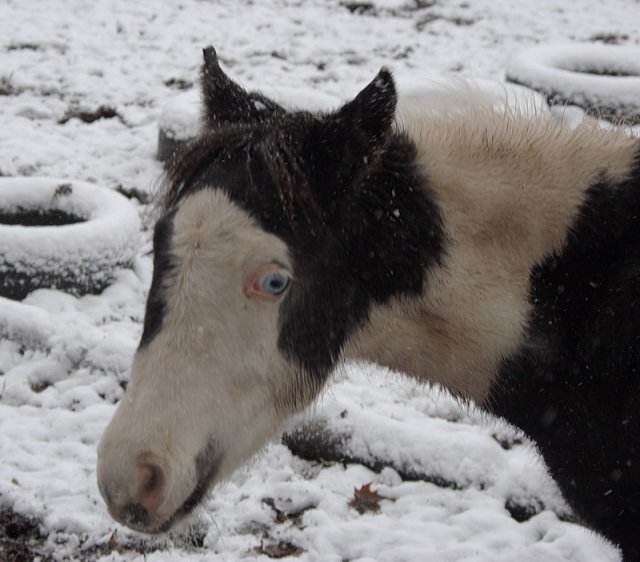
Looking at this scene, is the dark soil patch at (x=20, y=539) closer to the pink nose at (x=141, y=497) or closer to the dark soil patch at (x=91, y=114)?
the pink nose at (x=141, y=497)

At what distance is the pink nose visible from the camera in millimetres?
2117

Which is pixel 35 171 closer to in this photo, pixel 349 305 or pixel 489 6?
pixel 349 305

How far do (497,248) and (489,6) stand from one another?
→ 10248 millimetres

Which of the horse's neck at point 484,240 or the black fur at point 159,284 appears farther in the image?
the horse's neck at point 484,240

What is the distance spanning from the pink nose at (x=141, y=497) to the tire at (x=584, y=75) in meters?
5.18

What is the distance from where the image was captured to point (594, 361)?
8.16 feet

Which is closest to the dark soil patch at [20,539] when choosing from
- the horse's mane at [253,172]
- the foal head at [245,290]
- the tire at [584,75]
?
the foal head at [245,290]

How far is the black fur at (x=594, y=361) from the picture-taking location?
2.46 meters

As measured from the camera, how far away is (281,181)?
7.55 feet

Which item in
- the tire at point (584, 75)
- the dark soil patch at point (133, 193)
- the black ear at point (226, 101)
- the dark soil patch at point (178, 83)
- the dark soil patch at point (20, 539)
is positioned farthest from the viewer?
the dark soil patch at point (178, 83)

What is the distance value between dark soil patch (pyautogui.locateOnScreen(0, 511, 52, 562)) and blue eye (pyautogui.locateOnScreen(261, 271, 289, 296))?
1.81 metres

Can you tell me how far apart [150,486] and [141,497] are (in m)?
0.03

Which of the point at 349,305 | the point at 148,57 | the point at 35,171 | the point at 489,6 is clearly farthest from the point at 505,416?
the point at 489,6

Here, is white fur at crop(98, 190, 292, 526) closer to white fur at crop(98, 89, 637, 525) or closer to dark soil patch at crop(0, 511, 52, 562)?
white fur at crop(98, 89, 637, 525)
